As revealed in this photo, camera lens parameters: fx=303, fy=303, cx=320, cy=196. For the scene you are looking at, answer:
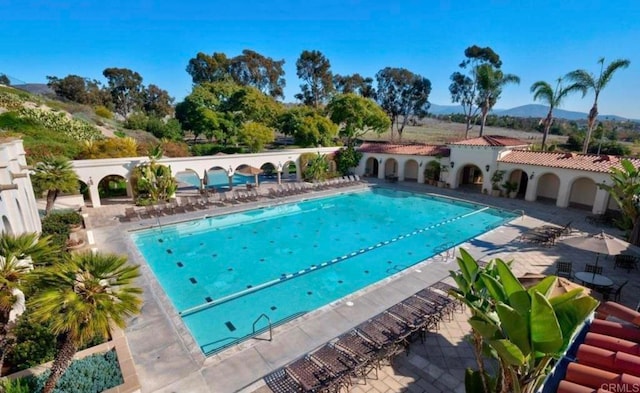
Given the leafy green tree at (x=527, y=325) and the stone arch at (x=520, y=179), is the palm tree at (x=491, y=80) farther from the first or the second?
the leafy green tree at (x=527, y=325)

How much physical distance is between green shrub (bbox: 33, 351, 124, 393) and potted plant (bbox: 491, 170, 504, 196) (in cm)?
2523

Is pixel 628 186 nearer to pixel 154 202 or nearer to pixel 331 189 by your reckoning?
pixel 331 189

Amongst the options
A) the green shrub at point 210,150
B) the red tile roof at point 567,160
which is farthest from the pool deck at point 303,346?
the green shrub at point 210,150

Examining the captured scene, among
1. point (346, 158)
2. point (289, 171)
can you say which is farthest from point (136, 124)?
point (346, 158)

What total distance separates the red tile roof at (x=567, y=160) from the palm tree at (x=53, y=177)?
27.7 meters

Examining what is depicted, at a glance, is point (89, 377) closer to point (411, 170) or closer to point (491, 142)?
point (491, 142)

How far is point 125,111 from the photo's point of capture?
234ft

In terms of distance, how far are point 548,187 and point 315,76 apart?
41.7m

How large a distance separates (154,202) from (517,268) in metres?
20.8

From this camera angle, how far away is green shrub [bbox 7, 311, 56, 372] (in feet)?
20.6

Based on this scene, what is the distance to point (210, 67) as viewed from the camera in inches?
2221

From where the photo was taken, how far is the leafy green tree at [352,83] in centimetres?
5248

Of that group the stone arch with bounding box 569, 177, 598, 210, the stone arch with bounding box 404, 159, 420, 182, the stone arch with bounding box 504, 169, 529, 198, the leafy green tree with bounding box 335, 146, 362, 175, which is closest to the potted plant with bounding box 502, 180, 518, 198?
the stone arch with bounding box 504, 169, 529, 198

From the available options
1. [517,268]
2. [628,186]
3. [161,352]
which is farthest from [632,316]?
[628,186]
